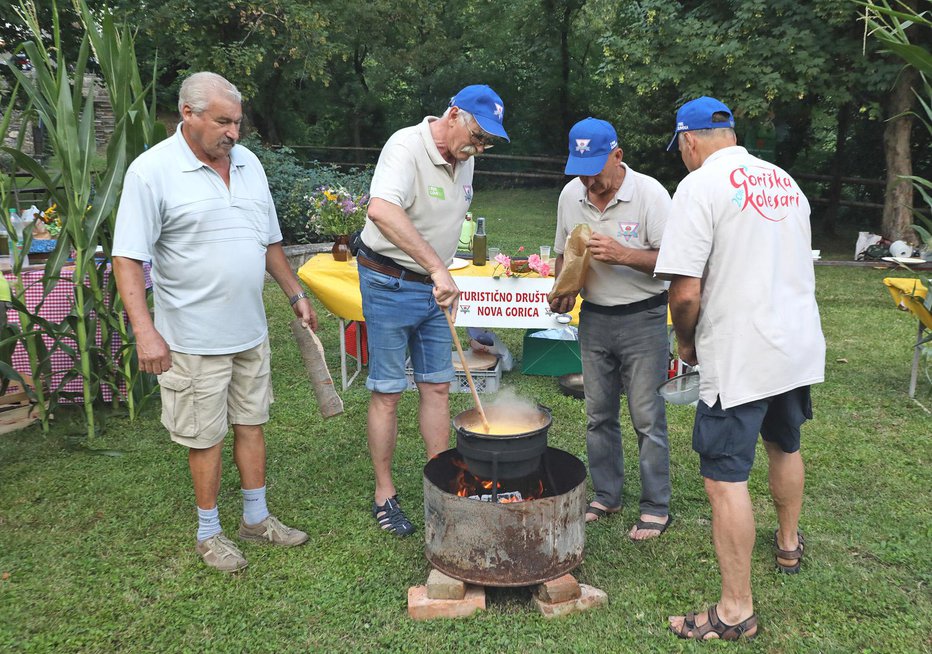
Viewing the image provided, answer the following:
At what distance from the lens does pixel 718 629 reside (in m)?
2.70

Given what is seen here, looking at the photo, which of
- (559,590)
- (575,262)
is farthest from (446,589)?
(575,262)

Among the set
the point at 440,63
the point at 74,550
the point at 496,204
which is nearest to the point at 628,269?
the point at 74,550

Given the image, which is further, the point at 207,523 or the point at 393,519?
the point at 393,519

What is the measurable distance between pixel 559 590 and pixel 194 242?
79.6 inches

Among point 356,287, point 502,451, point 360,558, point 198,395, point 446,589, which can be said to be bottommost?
point 360,558

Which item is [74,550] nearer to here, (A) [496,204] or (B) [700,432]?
(B) [700,432]

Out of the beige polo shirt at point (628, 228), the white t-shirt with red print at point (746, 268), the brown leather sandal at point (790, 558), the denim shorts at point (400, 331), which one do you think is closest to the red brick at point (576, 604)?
the brown leather sandal at point (790, 558)

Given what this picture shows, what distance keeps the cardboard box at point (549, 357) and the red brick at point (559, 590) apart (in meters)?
3.13

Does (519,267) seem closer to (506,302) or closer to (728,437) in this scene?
(506,302)

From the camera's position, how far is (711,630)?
2.70 metres

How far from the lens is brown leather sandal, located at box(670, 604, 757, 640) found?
269 centimetres

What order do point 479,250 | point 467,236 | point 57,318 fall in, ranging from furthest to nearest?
point 467,236 → point 479,250 → point 57,318

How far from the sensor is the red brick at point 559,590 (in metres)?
2.87

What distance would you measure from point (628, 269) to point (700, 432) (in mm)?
965
